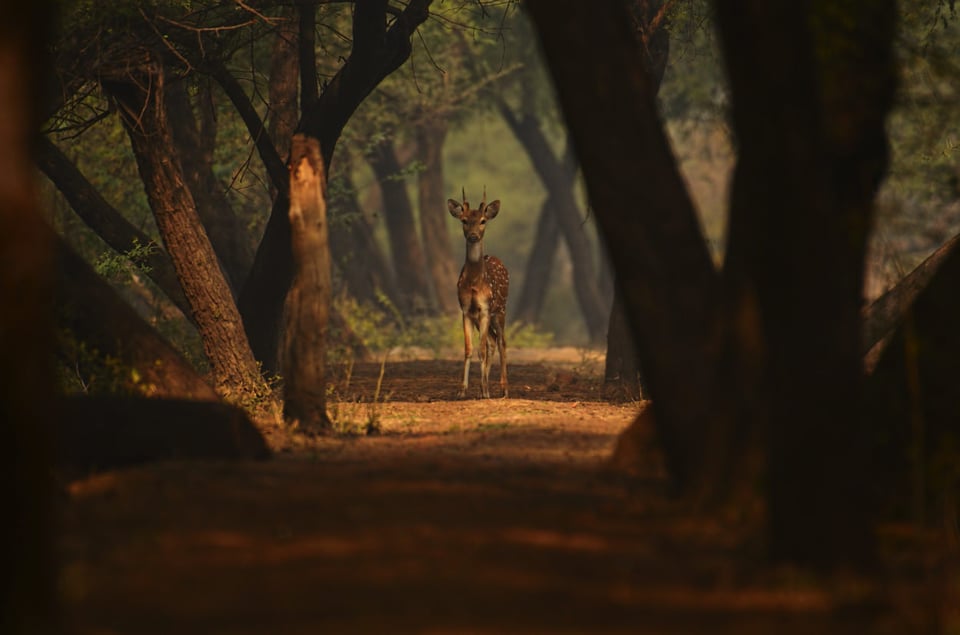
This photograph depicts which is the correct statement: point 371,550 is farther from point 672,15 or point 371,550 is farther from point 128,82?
point 672,15

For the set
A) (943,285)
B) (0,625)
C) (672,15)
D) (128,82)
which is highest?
(672,15)

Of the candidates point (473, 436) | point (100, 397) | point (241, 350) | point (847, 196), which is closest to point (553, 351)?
point (241, 350)

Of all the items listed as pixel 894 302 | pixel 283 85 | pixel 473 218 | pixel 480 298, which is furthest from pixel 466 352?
pixel 894 302

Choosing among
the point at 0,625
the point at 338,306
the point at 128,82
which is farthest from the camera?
the point at 338,306

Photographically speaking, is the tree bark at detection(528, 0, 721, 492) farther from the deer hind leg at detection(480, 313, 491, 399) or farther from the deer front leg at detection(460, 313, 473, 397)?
the deer hind leg at detection(480, 313, 491, 399)

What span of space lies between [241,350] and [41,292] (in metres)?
9.25

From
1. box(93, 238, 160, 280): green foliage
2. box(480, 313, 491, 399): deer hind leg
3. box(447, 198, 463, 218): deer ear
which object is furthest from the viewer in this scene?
box(447, 198, 463, 218): deer ear

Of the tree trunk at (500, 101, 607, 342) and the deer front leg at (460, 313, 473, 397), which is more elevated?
the tree trunk at (500, 101, 607, 342)

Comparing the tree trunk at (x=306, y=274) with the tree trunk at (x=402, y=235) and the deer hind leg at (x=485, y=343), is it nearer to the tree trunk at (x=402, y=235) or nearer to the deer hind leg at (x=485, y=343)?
the deer hind leg at (x=485, y=343)

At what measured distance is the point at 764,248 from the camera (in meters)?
6.59

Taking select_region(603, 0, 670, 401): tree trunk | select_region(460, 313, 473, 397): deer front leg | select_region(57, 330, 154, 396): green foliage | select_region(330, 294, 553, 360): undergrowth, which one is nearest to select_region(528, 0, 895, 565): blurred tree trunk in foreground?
select_region(57, 330, 154, 396): green foliage

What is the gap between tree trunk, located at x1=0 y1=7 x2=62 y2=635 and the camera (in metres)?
5.05

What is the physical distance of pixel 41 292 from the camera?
17.4 ft

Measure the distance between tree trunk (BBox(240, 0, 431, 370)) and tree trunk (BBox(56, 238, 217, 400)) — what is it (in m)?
5.09
